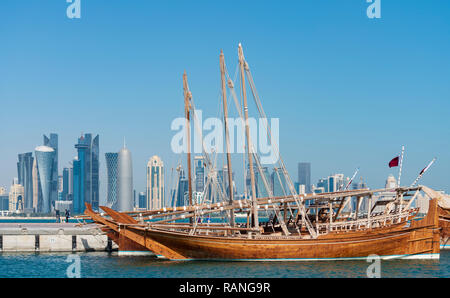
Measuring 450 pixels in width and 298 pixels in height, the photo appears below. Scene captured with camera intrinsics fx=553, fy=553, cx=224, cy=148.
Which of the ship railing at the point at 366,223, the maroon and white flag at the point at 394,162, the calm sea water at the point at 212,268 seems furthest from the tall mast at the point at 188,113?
the maroon and white flag at the point at 394,162

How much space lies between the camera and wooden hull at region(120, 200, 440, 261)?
143 ft

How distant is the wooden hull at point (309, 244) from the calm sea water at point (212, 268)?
30.8 inches

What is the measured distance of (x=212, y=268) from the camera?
41.0m

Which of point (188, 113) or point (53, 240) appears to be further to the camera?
point (53, 240)

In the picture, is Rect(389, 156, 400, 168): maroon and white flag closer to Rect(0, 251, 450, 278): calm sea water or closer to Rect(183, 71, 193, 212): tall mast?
Rect(0, 251, 450, 278): calm sea water

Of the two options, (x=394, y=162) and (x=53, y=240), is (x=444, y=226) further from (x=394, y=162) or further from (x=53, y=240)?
(x=53, y=240)

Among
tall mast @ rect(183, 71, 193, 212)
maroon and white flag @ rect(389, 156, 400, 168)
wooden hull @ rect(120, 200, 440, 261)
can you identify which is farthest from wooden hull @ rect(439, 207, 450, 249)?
tall mast @ rect(183, 71, 193, 212)

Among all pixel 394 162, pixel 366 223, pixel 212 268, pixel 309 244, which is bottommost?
pixel 212 268

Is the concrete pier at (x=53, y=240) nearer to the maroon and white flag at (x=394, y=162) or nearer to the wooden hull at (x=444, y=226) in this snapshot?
the maroon and white flag at (x=394, y=162)

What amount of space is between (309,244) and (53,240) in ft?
85.8

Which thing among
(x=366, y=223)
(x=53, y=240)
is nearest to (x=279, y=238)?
(x=366, y=223)

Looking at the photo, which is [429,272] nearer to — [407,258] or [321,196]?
[407,258]

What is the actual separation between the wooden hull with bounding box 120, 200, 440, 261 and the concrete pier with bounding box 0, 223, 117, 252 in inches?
494
